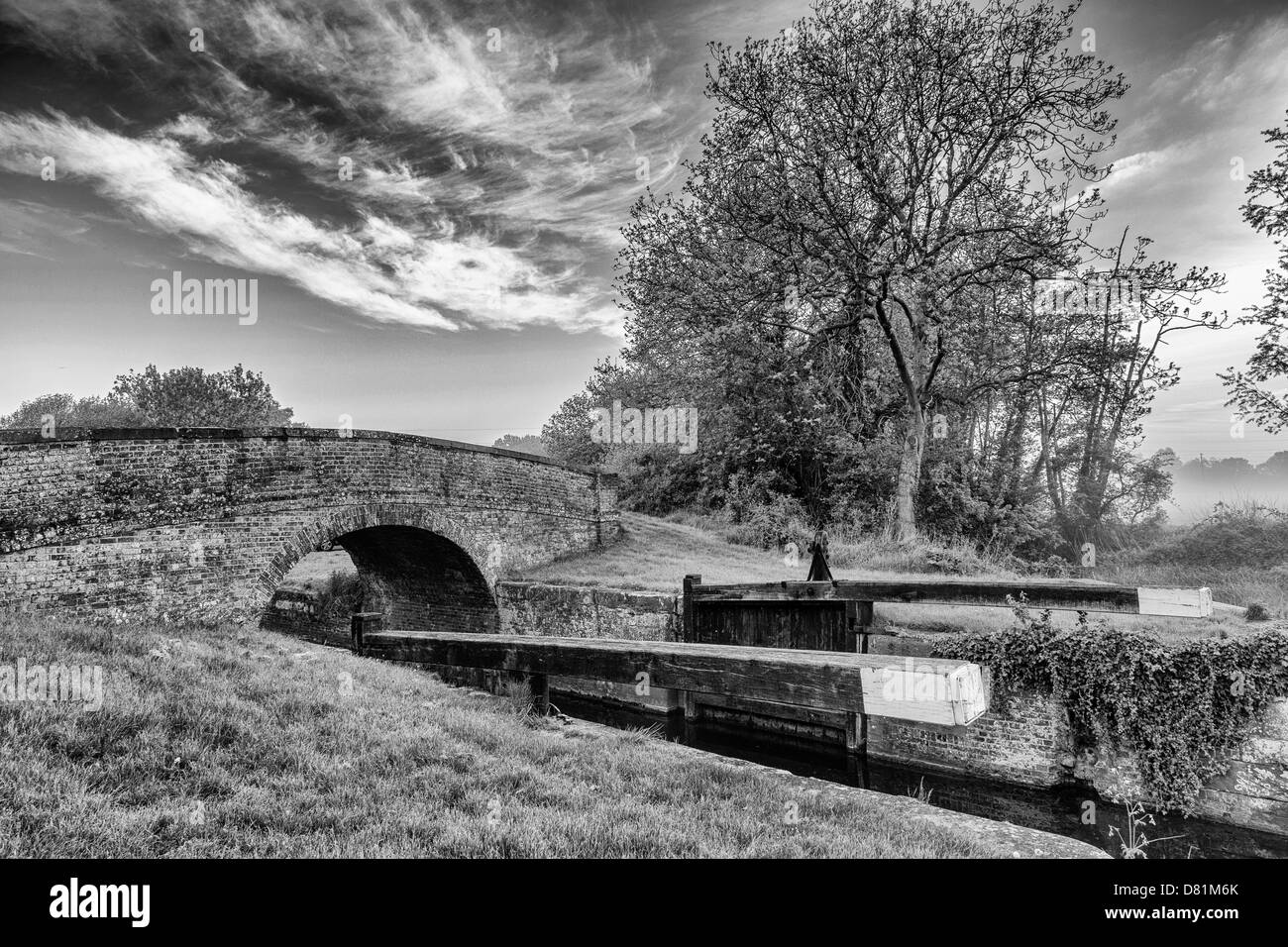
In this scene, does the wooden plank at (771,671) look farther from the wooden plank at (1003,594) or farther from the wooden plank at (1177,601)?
the wooden plank at (1177,601)

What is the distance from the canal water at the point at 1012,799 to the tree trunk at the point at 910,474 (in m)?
8.98

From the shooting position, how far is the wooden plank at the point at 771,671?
97.1 inches

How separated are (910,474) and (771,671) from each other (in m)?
14.8

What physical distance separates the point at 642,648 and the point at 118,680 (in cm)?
342

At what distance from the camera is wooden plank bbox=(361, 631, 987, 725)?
2467 mm

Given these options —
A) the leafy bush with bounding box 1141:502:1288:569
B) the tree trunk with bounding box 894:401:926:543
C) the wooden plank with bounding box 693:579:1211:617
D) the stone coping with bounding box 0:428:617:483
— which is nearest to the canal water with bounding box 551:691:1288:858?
the wooden plank with bounding box 693:579:1211:617

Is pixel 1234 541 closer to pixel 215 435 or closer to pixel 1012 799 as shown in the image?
pixel 1012 799

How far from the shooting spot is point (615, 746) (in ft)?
13.4

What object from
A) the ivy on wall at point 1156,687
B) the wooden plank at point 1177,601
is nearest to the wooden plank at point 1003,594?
the wooden plank at point 1177,601

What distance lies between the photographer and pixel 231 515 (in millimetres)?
9000

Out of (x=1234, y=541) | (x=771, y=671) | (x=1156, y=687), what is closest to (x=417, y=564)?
(x=771, y=671)

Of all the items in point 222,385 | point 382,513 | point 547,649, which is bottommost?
point 547,649
